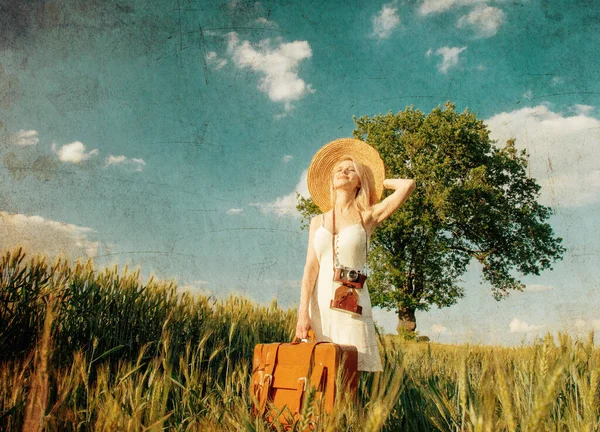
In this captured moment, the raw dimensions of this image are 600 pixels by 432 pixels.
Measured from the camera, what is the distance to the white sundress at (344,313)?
3.24m

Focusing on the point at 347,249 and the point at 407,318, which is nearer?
the point at 347,249

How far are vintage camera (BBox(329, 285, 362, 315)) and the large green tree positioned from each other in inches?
498

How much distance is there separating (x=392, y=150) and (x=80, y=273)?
1403 centimetres

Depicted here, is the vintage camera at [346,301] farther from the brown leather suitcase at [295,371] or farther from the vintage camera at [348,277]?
the brown leather suitcase at [295,371]

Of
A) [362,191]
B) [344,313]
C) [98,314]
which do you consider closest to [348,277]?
[344,313]

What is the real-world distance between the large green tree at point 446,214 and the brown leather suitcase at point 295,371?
43.1 feet

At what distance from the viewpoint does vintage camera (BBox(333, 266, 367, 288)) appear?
3244 mm

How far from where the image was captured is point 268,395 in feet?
9.20

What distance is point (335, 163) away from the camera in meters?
4.25

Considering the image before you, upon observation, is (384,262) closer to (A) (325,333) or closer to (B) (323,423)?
(A) (325,333)

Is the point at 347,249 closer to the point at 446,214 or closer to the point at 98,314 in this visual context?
the point at 98,314

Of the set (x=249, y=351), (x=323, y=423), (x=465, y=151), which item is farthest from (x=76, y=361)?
(x=465, y=151)

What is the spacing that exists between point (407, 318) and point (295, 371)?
15568 mm

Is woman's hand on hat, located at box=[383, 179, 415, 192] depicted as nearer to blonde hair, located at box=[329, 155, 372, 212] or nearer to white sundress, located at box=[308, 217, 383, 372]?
blonde hair, located at box=[329, 155, 372, 212]
